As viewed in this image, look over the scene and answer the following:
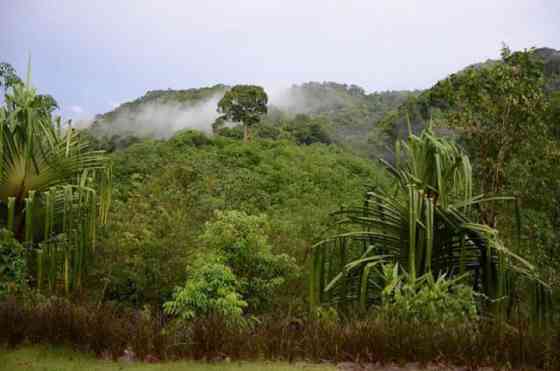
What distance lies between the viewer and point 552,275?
675cm

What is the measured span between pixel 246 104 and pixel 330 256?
1026 inches

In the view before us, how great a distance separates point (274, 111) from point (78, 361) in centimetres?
5202

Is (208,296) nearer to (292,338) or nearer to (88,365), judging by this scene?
(292,338)

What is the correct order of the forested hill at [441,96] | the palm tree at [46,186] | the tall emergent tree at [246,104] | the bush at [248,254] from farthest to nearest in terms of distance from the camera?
the tall emergent tree at [246,104] → the forested hill at [441,96] → the bush at [248,254] → the palm tree at [46,186]

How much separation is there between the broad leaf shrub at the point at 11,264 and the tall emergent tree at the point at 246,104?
83.5 ft

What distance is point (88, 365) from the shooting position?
425 cm

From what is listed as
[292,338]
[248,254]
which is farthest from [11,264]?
[292,338]

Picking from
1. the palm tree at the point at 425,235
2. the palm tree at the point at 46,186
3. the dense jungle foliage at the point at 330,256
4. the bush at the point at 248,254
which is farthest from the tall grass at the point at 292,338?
the bush at the point at 248,254

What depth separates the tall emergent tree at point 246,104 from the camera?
1239 inches

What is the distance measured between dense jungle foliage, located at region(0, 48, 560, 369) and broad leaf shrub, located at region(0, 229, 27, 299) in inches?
0.8

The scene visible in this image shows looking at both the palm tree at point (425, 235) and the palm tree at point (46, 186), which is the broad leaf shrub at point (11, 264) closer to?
the palm tree at point (46, 186)

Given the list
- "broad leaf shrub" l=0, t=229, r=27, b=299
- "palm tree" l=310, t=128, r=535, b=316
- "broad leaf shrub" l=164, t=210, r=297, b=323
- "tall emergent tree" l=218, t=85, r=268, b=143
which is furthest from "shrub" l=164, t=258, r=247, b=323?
"tall emergent tree" l=218, t=85, r=268, b=143

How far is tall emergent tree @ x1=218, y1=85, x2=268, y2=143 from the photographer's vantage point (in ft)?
103

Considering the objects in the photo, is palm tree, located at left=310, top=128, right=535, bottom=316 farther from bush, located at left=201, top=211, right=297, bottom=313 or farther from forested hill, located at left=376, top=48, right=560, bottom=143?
forested hill, located at left=376, top=48, right=560, bottom=143
